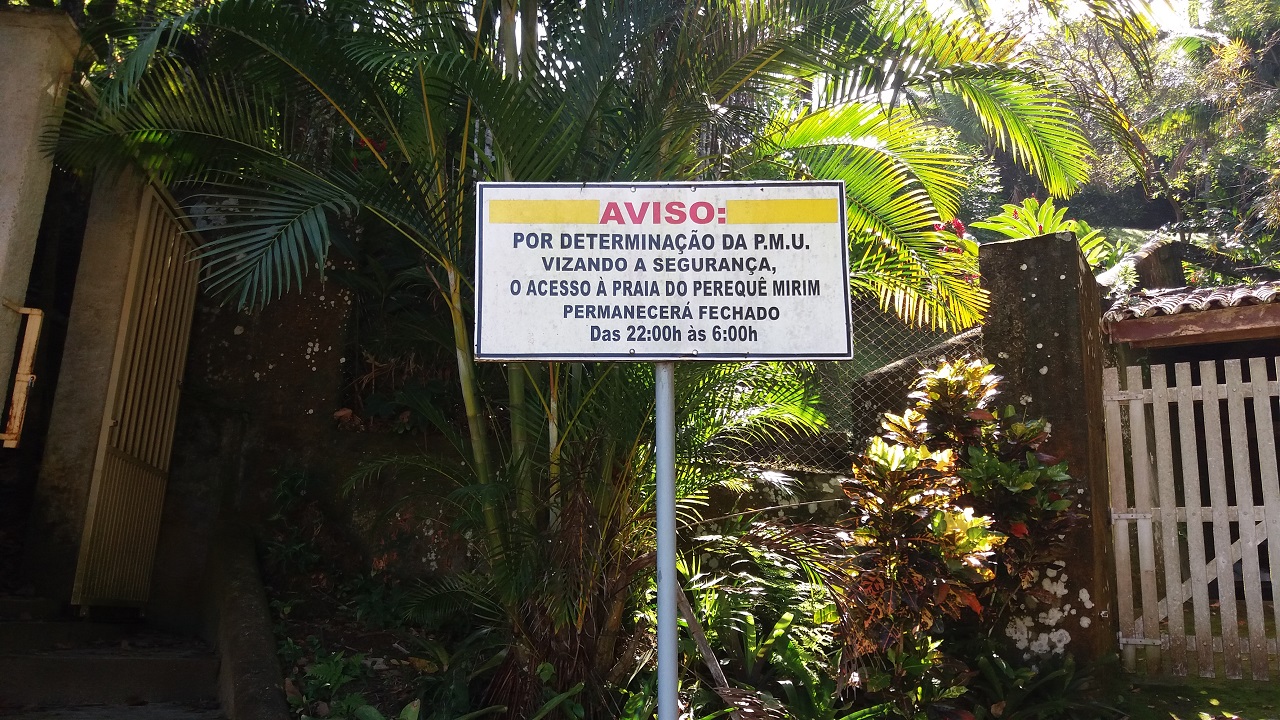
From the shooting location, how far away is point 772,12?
418 centimetres

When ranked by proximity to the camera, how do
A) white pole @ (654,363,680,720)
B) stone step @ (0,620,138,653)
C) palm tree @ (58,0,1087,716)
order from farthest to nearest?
1. stone step @ (0,620,138,653)
2. palm tree @ (58,0,1087,716)
3. white pole @ (654,363,680,720)

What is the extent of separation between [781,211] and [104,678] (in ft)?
12.3

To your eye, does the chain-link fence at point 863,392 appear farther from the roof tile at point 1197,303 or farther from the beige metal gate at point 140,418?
the beige metal gate at point 140,418

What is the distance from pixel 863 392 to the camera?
6418 millimetres

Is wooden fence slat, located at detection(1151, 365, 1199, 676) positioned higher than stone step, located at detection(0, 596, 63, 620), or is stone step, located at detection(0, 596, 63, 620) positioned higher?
wooden fence slat, located at detection(1151, 365, 1199, 676)

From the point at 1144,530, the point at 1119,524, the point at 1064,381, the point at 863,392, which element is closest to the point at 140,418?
the point at 863,392

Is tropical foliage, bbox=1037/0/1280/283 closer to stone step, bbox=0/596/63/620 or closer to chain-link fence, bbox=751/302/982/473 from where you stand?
chain-link fence, bbox=751/302/982/473

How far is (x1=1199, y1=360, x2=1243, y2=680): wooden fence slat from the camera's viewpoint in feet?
15.9

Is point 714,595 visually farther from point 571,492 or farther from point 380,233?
point 380,233

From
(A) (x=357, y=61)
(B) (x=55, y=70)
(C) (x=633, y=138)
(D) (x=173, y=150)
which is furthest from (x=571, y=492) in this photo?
(B) (x=55, y=70)

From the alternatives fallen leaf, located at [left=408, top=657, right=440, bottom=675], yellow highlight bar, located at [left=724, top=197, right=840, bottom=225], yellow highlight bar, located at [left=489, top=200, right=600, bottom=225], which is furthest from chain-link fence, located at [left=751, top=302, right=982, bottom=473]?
yellow highlight bar, located at [left=489, top=200, right=600, bottom=225]

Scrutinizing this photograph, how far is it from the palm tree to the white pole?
132 centimetres

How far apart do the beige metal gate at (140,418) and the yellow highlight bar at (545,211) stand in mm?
3438

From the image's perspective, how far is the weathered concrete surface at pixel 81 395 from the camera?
5152 mm
